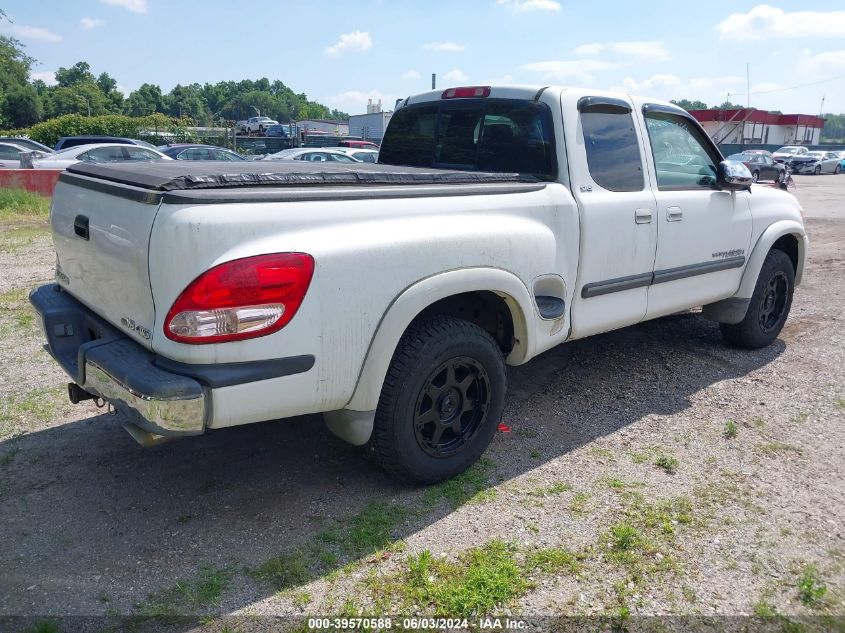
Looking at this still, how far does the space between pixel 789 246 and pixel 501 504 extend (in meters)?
3.97

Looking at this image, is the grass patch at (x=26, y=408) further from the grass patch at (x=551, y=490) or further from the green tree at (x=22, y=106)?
the green tree at (x=22, y=106)

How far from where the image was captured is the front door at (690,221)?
14.9 feet

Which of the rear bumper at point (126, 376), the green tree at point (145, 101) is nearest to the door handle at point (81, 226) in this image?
the rear bumper at point (126, 376)

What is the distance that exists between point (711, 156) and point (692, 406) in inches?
71.5

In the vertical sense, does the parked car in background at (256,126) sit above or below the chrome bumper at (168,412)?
above

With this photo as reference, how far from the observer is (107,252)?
2.96 meters

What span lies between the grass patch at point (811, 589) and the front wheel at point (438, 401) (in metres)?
1.51

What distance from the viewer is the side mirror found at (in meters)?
4.89

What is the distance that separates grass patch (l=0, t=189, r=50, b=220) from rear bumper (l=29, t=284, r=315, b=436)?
12059 mm

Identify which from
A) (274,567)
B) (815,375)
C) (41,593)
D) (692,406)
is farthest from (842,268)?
(41,593)

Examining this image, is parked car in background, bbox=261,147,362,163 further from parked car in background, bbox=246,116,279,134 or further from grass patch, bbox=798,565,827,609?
parked car in background, bbox=246,116,279,134

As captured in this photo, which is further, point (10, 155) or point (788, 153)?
point (788, 153)

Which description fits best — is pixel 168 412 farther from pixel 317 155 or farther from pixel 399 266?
pixel 317 155

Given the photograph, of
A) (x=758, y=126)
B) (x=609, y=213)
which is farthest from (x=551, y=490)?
(x=758, y=126)
